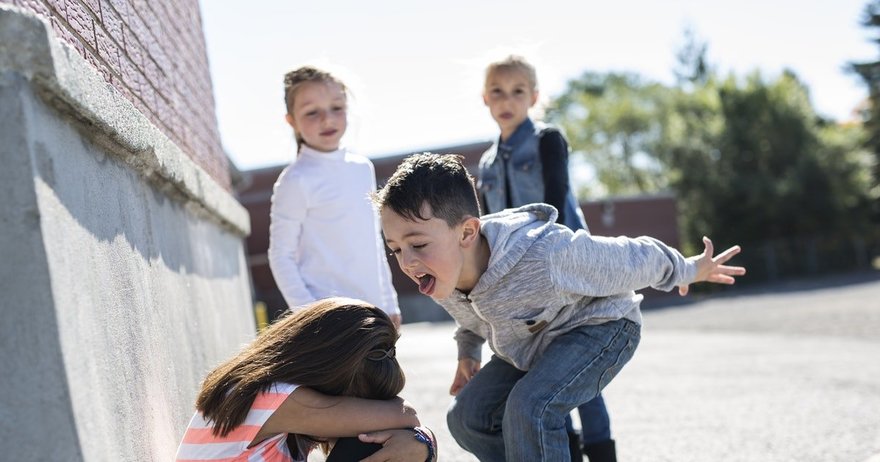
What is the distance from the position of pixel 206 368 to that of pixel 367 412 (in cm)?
164

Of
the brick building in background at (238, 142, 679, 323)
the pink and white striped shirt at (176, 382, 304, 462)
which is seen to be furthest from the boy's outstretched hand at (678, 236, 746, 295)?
the brick building in background at (238, 142, 679, 323)

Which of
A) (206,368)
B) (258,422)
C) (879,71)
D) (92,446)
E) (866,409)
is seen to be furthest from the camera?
(879,71)

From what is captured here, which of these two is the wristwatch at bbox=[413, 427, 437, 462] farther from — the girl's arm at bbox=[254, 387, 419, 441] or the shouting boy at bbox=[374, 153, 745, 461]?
the shouting boy at bbox=[374, 153, 745, 461]

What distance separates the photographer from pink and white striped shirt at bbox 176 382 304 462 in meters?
2.78

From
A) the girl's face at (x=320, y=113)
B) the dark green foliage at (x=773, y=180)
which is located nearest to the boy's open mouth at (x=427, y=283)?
the girl's face at (x=320, y=113)

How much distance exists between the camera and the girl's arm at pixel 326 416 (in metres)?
2.82

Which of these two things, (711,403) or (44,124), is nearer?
(44,124)

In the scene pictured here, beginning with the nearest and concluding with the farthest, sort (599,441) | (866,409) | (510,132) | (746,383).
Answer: (599,441) < (510,132) < (866,409) < (746,383)

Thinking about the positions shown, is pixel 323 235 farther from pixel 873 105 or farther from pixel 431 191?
pixel 873 105

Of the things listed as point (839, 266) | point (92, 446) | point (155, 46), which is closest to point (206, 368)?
point (155, 46)

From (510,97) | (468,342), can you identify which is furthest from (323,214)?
(510,97)

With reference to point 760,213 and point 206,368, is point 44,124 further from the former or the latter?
point 760,213

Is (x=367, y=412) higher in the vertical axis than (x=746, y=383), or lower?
higher

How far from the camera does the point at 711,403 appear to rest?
6598mm
